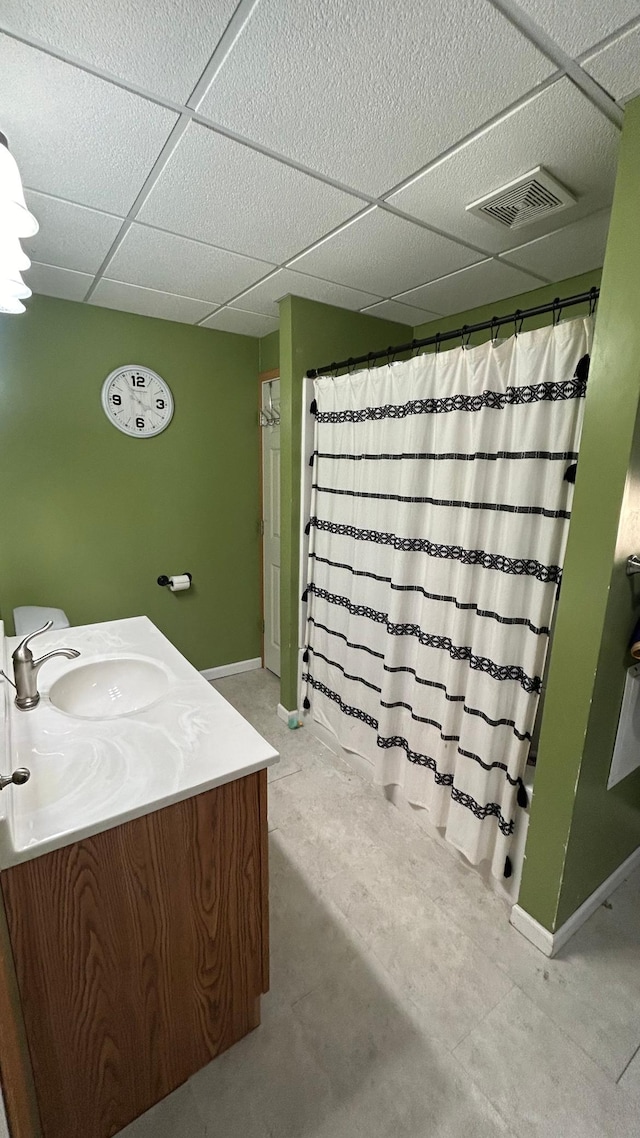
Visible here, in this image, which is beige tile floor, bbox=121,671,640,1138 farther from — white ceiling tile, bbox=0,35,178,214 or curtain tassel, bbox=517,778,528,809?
white ceiling tile, bbox=0,35,178,214

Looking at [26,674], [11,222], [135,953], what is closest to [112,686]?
[26,674]

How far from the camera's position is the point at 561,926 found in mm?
1484

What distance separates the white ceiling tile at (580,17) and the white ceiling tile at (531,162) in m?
0.11

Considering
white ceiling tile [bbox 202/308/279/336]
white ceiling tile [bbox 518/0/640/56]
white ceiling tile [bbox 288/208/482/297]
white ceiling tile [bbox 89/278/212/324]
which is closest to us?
white ceiling tile [bbox 518/0/640/56]

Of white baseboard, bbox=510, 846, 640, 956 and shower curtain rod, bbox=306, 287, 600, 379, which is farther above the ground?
shower curtain rod, bbox=306, 287, 600, 379

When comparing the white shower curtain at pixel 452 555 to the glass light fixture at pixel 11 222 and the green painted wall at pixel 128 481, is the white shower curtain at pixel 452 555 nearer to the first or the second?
the green painted wall at pixel 128 481

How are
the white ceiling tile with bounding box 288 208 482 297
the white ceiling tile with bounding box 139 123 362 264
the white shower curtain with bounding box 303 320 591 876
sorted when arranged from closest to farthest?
the white ceiling tile with bounding box 139 123 362 264, the white shower curtain with bounding box 303 320 591 876, the white ceiling tile with bounding box 288 208 482 297

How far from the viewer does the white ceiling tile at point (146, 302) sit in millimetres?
2283

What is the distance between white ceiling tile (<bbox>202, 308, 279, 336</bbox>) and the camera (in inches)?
104

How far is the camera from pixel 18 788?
932mm

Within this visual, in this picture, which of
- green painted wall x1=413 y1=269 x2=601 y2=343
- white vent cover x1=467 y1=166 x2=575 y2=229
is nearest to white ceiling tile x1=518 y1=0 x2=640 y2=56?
white vent cover x1=467 y1=166 x2=575 y2=229

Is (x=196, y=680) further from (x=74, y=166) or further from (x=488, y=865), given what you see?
(x=74, y=166)

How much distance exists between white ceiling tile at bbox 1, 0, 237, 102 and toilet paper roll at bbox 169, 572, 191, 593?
234 cm

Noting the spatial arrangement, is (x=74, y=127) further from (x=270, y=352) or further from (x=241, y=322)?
(x=270, y=352)
